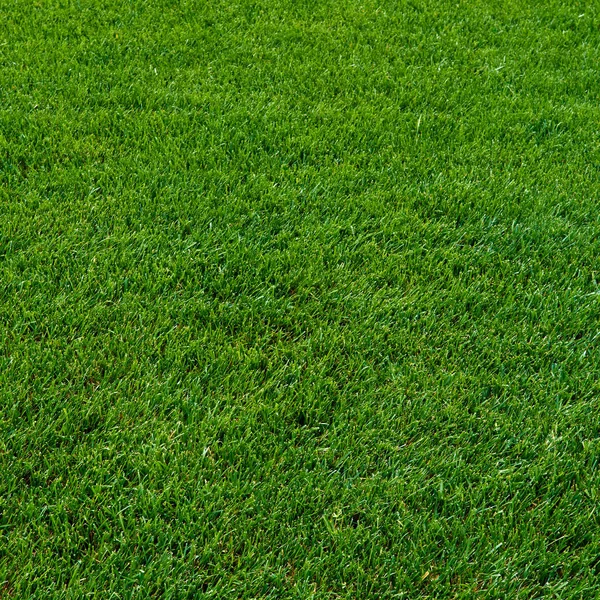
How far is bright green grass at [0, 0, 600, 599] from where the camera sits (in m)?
2.31

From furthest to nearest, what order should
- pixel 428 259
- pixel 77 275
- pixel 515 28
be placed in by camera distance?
1. pixel 515 28
2. pixel 428 259
3. pixel 77 275

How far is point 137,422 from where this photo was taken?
2.61 m

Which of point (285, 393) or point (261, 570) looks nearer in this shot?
point (261, 570)

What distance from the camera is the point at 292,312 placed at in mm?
3096

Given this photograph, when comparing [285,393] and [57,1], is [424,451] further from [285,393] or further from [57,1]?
[57,1]

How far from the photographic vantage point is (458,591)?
224 cm

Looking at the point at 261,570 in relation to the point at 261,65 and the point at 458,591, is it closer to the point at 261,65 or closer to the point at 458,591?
the point at 458,591

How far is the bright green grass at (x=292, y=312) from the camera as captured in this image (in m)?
2.31

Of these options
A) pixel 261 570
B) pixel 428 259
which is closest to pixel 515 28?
pixel 428 259

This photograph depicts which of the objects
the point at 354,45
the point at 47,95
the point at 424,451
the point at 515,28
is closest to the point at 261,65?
the point at 354,45

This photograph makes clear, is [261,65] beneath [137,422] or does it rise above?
above

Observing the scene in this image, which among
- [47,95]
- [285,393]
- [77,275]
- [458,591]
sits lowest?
[458,591]

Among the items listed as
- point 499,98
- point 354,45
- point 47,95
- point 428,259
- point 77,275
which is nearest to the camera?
point 77,275

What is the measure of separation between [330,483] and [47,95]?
2.85 metres
